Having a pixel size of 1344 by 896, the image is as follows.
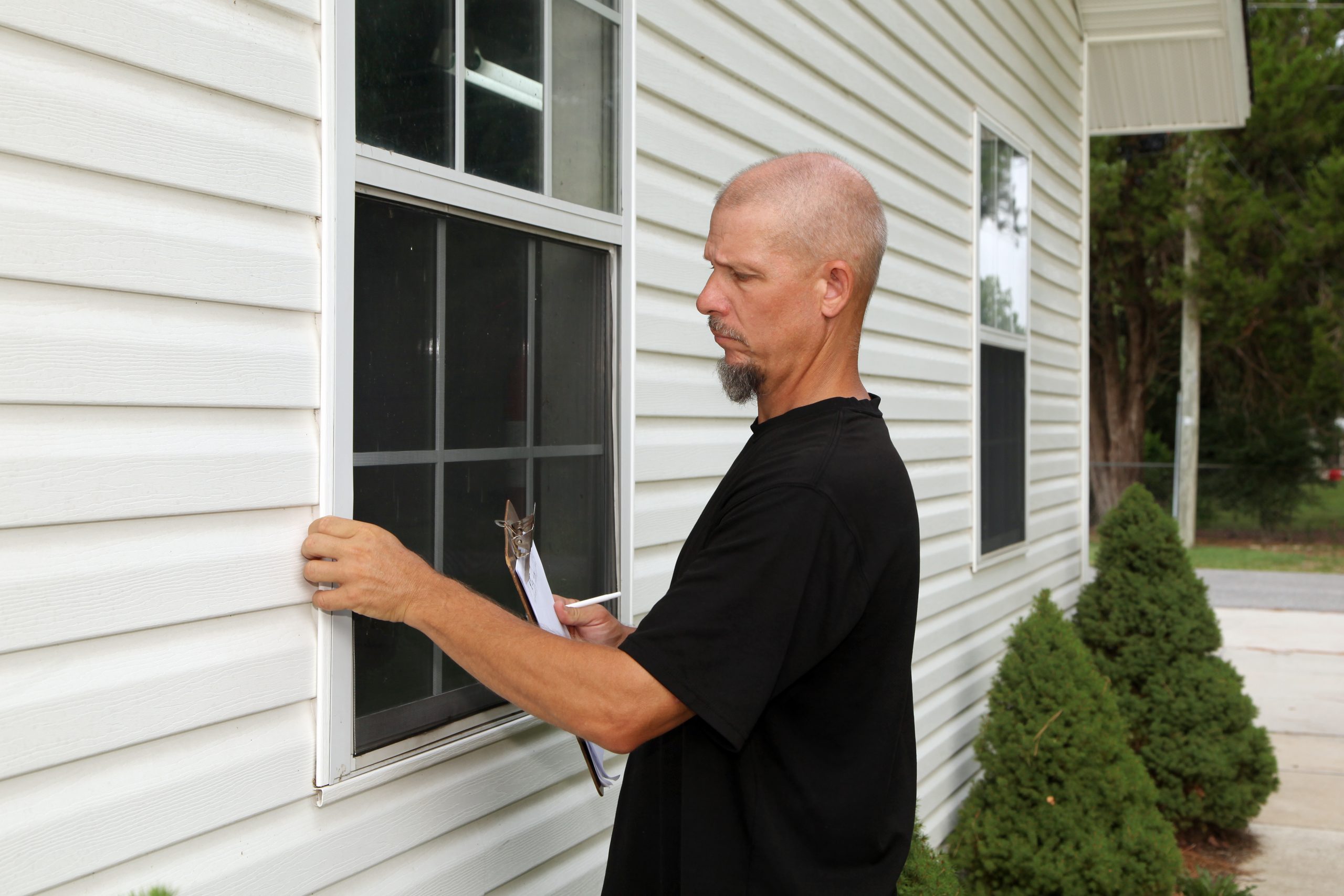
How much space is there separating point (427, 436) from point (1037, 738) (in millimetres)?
3595

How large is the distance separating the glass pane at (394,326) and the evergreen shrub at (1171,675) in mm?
4650

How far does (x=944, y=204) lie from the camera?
5.26m

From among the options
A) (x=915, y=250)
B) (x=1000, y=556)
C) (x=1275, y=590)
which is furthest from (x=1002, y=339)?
(x=1275, y=590)

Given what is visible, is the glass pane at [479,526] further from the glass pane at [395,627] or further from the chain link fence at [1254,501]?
the chain link fence at [1254,501]

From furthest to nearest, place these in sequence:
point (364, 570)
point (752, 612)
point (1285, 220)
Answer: point (1285, 220) → point (364, 570) → point (752, 612)

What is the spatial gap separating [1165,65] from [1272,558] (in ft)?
49.1

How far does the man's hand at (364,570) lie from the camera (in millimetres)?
1792

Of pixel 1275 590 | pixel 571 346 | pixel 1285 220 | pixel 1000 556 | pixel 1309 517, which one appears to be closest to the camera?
pixel 571 346

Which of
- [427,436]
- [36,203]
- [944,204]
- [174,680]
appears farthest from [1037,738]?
[36,203]

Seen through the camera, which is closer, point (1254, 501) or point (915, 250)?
point (915, 250)

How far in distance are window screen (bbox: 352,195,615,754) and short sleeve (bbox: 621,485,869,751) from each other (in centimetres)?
68

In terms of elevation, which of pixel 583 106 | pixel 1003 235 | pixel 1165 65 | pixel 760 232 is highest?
pixel 1165 65

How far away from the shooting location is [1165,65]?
26.0 ft

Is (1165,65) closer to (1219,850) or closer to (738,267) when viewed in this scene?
(1219,850)
